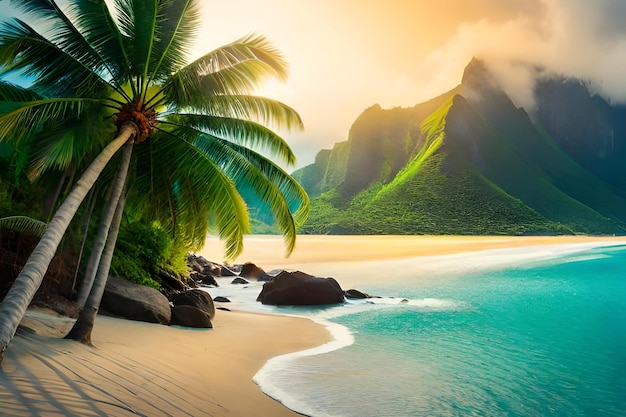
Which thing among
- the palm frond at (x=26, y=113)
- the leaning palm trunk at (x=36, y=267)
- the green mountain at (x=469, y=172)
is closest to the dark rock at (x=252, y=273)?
the palm frond at (x=26, y=113)

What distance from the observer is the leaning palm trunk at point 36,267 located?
480cm

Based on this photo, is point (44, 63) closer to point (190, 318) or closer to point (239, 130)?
point (239, 130)

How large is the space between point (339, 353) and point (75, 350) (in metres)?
5.47

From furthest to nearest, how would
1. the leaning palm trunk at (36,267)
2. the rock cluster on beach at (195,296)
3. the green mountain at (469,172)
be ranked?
the green mountain at (469,172) → the rock cluster on beach at (195,296) → the leaning palm trunk at (36,267)

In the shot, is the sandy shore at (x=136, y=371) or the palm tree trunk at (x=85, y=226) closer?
the sandy shore at (x=136, y=371)

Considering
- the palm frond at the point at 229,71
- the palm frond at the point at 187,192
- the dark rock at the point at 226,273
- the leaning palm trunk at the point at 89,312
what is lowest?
the dark rock at the point at 226,273

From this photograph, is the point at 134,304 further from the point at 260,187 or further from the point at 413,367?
the point at 413,367

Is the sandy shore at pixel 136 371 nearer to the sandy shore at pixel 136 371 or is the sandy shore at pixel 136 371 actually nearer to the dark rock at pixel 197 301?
the sandy shore at pixel 136 371

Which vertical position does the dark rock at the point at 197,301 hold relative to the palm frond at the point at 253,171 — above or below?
below

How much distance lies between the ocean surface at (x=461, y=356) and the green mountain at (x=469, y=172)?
247 ft

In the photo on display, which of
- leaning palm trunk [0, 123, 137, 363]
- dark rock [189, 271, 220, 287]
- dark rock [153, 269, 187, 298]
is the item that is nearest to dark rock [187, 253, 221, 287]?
dark rock [189, 271, 220, 287]

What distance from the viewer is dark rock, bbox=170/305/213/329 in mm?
11156

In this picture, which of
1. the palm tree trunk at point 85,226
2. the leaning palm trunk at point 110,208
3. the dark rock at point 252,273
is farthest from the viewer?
the dark rock at point 252,273

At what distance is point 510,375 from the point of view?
873cm
